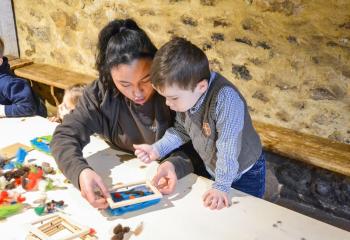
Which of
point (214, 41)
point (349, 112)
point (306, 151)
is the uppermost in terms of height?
point (214, 41)

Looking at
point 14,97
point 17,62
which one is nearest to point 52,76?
point 17,62

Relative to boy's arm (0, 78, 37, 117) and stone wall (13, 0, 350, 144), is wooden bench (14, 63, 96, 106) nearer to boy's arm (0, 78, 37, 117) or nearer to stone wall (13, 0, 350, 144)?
stone wall (13, 0, 350, 144)

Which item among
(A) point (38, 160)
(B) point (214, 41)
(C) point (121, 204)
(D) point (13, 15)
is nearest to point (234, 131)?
(C) point (121, 204)

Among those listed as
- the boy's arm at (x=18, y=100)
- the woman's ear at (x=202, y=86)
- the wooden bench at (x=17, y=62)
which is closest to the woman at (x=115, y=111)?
the woman's ear at (x=202, y=86)

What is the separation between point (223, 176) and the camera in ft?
4.55

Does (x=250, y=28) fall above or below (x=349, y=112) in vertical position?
above

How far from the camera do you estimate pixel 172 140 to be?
1.63 metres

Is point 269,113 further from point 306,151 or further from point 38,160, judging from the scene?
point 38,160

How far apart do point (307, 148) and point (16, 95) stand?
6.07 ft

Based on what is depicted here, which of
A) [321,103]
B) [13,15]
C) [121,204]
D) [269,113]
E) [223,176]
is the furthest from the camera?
[13,15]

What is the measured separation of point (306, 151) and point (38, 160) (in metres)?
1.69

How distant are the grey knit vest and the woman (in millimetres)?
93

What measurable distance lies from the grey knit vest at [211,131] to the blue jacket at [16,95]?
0.98 m

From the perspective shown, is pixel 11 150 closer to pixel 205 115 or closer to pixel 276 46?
pixel 205 115
